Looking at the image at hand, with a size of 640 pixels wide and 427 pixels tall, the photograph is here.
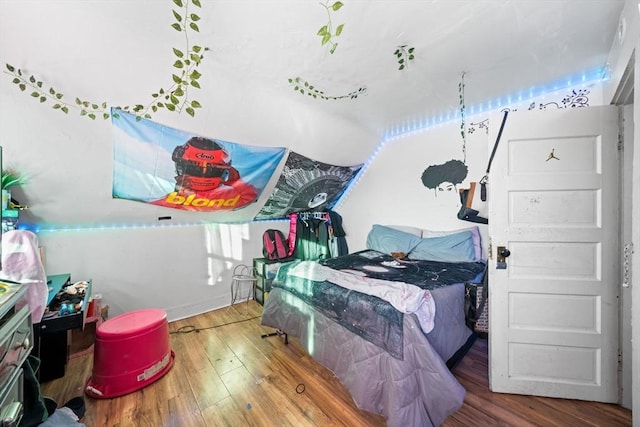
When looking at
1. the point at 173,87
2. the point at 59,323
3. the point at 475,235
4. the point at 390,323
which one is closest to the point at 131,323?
the point at 59,323

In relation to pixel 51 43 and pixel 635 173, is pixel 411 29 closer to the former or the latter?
pixel 635 173

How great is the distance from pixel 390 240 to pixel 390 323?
6.13 feet

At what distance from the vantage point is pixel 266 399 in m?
1.73

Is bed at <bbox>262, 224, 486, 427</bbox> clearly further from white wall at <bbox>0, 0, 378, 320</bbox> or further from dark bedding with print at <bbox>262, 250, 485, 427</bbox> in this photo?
white wall at <bbox>0, 0, 378, 320</bbox>

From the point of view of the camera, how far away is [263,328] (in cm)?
279

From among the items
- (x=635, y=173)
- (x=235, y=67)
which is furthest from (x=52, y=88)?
(x=635, y=173)

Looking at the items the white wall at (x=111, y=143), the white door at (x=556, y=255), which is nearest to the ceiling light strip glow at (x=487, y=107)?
the white wall at (x=111, y=143)

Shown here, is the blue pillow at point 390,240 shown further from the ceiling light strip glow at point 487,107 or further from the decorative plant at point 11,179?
the decorative plant at point 11,179

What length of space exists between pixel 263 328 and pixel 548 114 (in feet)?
10.3

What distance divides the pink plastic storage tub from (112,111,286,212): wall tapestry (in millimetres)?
1239

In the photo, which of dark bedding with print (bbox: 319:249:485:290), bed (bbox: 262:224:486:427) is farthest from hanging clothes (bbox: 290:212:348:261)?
bed (bbox: 262:224:486:427)

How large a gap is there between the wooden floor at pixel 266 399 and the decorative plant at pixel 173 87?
2.06 metres

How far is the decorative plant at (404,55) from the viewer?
165 cm

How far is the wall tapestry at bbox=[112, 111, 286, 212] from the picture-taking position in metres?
2.06
